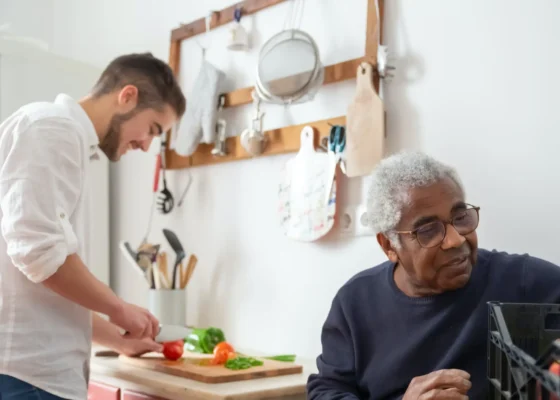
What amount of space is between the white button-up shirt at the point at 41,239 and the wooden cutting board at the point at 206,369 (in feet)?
0.73

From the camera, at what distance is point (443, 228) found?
49.3 inches

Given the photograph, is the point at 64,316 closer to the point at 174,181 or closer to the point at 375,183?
the point at 375,183

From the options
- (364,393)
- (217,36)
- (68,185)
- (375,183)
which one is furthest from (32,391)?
(217,36)

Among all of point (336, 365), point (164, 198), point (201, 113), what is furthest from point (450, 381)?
point (164, 198)

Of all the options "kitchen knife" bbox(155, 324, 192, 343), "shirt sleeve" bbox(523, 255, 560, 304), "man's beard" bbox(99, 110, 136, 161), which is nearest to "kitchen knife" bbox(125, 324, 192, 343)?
"kitchen knife" bbox(155, 324, 192, 343)

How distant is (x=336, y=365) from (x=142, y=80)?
2.69 ft

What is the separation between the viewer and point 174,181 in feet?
7.74

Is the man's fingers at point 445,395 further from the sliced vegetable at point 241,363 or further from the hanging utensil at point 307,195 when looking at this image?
the hanging utensil at point 307,195

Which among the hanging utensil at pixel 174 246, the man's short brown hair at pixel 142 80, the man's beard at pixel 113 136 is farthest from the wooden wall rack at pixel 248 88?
the man's beard at pixel 113 136

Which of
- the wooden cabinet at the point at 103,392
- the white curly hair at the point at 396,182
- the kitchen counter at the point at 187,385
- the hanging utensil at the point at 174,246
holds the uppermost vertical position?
the white curly hair at the point at 396,182

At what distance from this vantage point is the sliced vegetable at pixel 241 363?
1570mm

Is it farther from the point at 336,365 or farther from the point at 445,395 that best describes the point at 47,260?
the point at 445,395

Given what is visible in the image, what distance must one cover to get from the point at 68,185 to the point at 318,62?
76 centimetres

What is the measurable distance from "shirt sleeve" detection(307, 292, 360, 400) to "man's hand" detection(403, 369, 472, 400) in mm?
215
